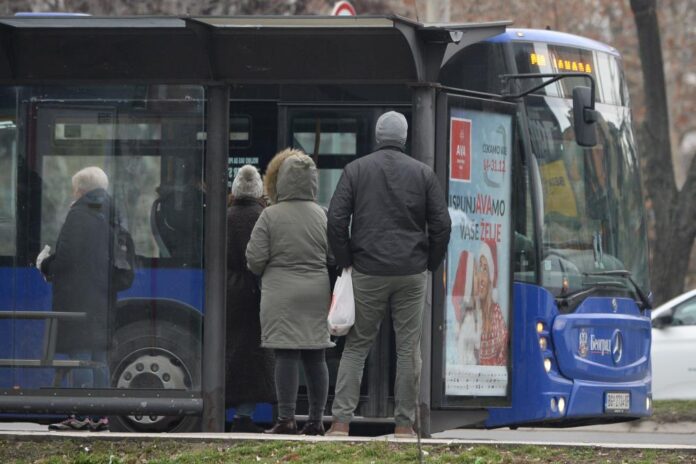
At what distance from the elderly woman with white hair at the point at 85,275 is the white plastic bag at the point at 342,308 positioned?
1.51 metres

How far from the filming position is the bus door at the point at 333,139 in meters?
10.6

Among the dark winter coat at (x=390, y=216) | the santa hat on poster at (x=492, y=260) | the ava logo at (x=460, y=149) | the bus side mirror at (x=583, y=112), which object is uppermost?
the bus side mirror at (x=583, y=112)

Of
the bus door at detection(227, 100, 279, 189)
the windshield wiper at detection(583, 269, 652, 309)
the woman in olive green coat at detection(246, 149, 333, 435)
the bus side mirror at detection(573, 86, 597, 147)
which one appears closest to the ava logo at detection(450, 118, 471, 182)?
the woman in olive green coat at detection(246, 149, 333, 435)

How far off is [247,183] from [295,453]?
2.48 metres

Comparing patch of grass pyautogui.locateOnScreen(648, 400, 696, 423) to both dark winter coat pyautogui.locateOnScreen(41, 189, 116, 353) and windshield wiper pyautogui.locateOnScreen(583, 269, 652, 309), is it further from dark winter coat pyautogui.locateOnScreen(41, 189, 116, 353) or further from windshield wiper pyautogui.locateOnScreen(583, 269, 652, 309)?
dark winter coat pyautogui.locateOnScreen(41, 189, 116, 353)

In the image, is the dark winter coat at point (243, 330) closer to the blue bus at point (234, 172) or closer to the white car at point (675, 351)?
the blue bus at point (234, 172)

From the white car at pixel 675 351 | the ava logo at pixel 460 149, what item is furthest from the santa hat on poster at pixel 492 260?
the white car at pixel 675 351

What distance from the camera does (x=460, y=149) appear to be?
32.4 feet

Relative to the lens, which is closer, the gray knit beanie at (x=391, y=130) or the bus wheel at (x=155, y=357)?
the gray knit beanie at (x=391, y=130)

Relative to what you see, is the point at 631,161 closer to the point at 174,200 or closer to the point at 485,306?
the point at 485,306

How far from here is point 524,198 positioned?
35.5ft

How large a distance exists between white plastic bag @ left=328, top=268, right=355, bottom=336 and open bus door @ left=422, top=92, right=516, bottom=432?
31.4 inches

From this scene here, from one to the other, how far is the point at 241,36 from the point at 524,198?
8.17 ft

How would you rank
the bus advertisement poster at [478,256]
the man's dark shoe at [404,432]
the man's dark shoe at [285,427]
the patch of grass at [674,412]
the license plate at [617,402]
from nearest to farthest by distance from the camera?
the man's dark shoe at [404,432] < the man's dark shoe at [285,427] < the bus advertisement poster at [478,256] < the license plate at [617,402] < the patch of grass at [674,412]
